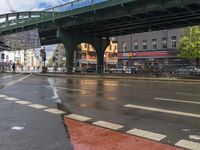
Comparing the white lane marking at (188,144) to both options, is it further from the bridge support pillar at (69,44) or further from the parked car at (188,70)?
the bridge support pillar at (69,44)

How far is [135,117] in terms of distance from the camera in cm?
910

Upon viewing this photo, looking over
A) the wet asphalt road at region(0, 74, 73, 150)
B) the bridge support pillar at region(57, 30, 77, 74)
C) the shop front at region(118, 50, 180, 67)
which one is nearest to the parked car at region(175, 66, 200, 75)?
the bridge support pillar at region(57, 30, 77, 74)

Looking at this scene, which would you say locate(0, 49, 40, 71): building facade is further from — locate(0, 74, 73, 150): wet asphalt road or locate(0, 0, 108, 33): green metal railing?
locate(0, 74, 73, 150): wet asphalt road

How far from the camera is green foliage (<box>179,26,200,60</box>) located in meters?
58.3

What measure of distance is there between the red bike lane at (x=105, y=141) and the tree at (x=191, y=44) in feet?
176

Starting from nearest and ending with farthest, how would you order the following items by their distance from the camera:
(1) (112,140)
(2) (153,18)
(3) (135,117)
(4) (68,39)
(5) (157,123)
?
(1) (112,140)
(5) (157,123)
(3) (135,117)
(2) (153,18)
(4) (68,39)

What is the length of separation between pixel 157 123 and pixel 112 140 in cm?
199

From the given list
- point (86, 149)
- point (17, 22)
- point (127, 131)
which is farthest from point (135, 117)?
point (17, 22)

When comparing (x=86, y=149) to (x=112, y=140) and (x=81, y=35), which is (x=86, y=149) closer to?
(x=112, y=140)

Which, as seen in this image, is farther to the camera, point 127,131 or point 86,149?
point 127,131

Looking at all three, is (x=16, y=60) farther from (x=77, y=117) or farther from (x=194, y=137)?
(x=194, y=137)

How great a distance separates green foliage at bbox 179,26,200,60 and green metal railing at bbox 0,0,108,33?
1018 inches

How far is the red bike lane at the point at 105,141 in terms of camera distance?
611 cm

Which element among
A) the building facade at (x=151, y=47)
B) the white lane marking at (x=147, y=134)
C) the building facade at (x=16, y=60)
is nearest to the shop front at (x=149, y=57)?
the building facade at (x=151, y=47)
